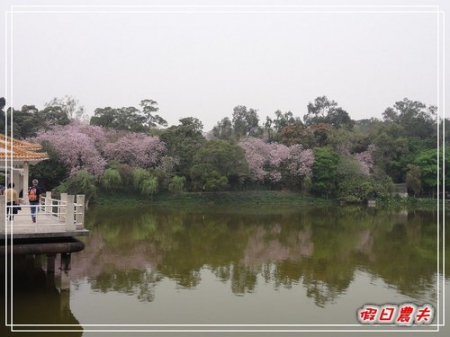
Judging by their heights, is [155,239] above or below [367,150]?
below

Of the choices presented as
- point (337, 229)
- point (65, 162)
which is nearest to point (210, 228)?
point (337, 229)

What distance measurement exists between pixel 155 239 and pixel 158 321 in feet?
29.7

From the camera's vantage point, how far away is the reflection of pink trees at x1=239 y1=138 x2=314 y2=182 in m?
38.1

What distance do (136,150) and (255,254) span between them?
71.7 ft

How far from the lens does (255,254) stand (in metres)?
14.3

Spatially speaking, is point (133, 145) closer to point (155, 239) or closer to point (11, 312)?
point (155, 239)

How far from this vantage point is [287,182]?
129 feet

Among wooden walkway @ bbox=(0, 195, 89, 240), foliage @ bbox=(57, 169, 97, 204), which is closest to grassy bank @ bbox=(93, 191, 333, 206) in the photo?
foliage @ bbox=(57, 169, 97, 204)

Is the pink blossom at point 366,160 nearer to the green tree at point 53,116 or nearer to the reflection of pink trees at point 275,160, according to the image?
the reflection of pink trees at point 275,160

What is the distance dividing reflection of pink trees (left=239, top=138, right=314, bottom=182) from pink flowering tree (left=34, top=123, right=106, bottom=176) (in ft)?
42.3

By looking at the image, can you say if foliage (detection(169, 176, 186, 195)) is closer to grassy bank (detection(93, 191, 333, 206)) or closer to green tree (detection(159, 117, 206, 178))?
grassy bank (detection(93, 191, 333, 206))

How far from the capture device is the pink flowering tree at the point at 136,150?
33.8m

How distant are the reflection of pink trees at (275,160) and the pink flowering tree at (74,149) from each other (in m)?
12.9

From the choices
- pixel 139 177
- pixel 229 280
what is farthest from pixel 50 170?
pixel 229 280
